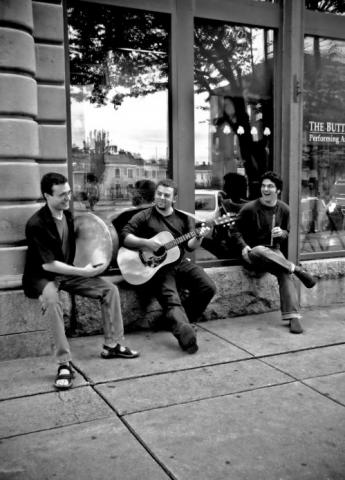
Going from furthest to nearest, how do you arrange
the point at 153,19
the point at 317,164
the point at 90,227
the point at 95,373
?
the point at 317,164 < the point at 153,19 < the point at 90,227 < the point at 95,373

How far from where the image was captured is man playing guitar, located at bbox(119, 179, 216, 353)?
17.0 ft

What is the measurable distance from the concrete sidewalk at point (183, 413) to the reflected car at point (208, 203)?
1525 mm

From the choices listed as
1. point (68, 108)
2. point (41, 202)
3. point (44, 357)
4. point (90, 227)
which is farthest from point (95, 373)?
point (68, 108)

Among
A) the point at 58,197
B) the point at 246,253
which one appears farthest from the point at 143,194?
the point at 58,197

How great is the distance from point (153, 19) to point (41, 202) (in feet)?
7.81

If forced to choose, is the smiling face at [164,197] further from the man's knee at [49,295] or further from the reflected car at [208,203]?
the man's knee at [49,295]

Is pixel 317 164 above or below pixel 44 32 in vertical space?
below

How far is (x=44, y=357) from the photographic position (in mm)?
4750

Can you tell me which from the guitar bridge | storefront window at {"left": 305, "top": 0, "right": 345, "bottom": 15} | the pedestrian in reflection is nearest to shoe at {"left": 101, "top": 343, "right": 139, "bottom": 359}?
the guitar bridge

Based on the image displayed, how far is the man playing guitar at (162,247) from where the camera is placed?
518 cm

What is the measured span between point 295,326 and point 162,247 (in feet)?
5.27

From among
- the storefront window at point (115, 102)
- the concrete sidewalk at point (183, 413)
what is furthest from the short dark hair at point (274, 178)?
the concrete sidewalk at point (183, 413)

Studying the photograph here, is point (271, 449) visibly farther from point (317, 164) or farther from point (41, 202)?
point (317, 164)

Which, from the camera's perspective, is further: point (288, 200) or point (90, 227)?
point (288, 200)
